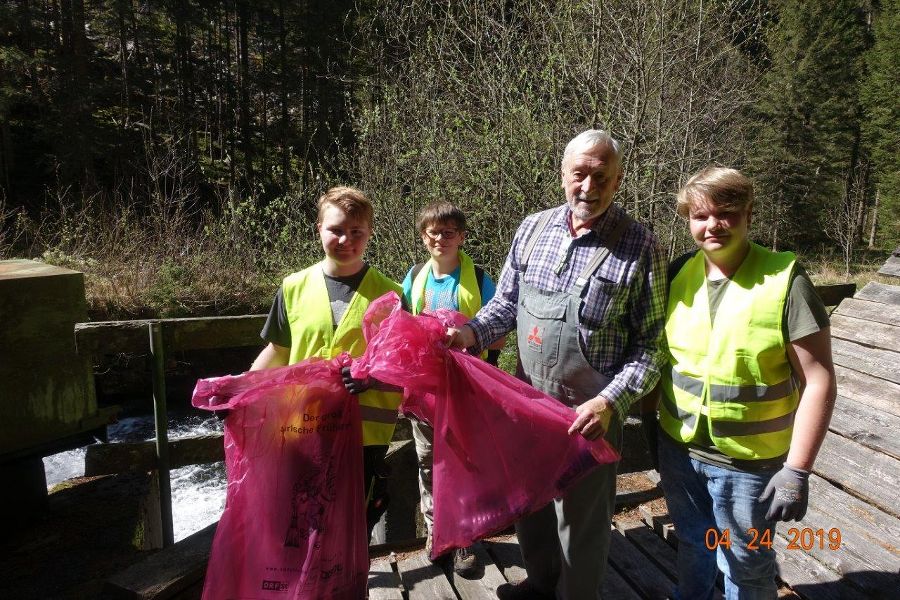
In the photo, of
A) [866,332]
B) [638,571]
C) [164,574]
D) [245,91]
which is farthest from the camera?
[245,91]

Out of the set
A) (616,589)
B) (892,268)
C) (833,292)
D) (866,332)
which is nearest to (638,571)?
(616,589)

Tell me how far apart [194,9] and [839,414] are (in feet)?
72.4

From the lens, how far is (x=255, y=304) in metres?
10.5

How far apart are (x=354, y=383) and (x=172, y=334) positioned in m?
1.78

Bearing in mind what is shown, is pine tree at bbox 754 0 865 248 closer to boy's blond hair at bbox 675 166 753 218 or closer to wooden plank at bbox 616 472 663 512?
wooden plank at bbox 616 472 663 512

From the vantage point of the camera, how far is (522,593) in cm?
245

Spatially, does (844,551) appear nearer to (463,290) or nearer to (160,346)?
(463,290)

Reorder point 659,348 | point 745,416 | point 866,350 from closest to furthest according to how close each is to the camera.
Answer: point 745,416 < point 659,348 < point 866,350

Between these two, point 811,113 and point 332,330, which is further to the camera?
point 811,113

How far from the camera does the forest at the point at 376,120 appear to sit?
6328 millimetres

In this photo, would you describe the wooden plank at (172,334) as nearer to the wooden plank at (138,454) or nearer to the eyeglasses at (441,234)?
the wooden plank at (138,454)

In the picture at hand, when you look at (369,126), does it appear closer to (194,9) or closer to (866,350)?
(866,350)

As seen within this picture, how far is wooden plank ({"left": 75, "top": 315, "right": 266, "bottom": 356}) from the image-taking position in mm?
3252

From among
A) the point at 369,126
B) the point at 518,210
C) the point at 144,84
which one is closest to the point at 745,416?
the point at 518,210
